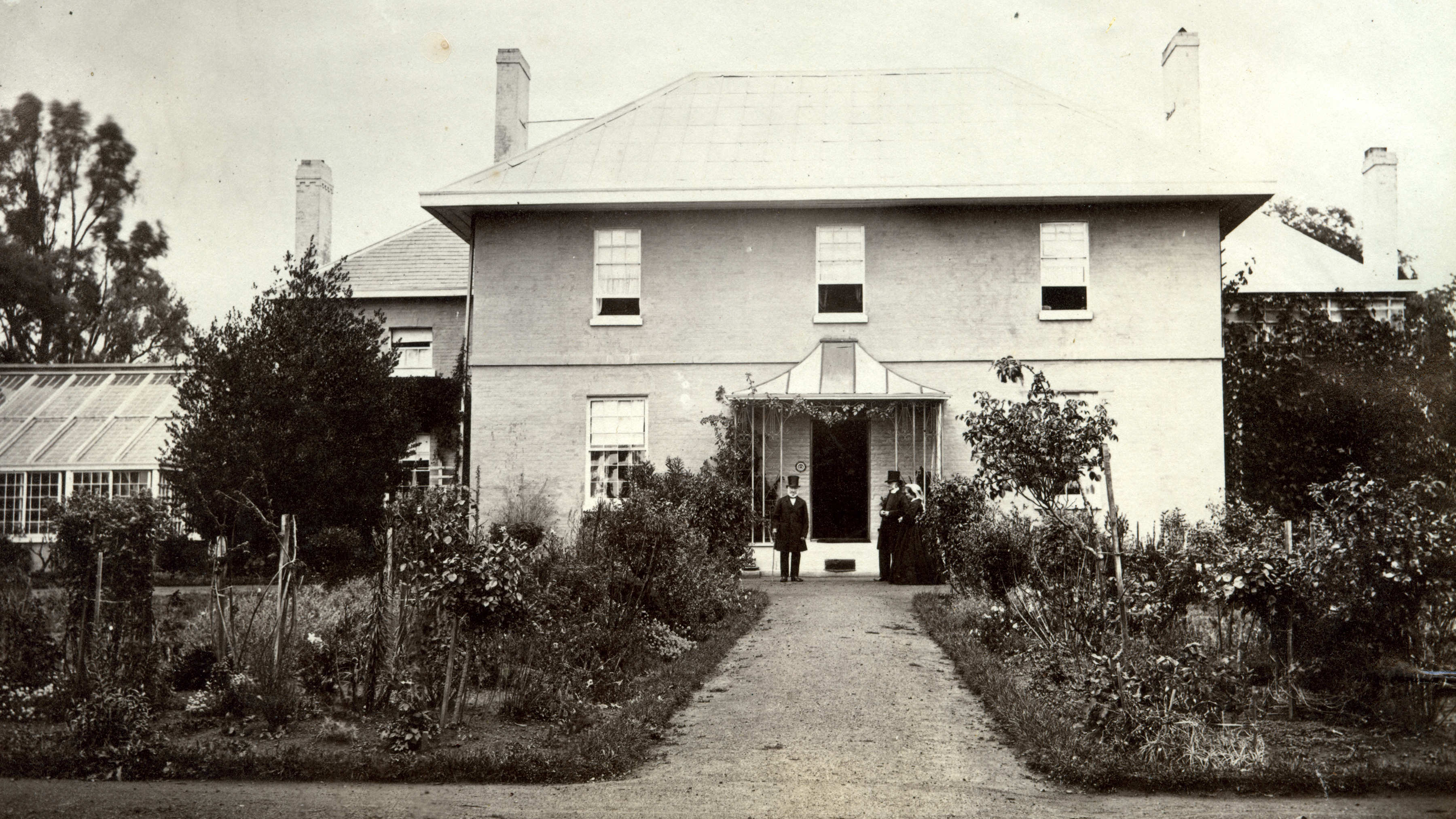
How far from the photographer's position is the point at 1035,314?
2002cm

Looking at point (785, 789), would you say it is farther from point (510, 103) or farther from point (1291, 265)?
point (1291, 265)

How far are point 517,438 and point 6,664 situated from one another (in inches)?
Result: 445

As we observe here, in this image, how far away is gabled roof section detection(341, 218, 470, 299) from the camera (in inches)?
1049

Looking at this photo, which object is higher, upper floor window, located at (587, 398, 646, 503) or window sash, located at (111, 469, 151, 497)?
upper floor window, located at (587, 398, 646, 503)

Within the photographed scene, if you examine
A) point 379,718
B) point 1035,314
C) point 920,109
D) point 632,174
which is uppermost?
point 920,109

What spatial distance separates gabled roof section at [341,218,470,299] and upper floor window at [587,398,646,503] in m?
7.27

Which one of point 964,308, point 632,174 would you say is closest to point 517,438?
point 632,174

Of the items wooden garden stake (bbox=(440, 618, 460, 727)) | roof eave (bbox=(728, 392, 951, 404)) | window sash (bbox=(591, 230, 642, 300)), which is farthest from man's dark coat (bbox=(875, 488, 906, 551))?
wooden garden stake (bbox=(440, 618, 460, 727))

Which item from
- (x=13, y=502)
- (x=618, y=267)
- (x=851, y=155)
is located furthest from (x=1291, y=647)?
(x=13, y=502)

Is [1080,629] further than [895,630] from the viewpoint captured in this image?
No

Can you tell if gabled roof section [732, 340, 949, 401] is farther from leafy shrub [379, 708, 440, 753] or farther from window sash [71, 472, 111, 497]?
window sash [71, 472, 111, 497]

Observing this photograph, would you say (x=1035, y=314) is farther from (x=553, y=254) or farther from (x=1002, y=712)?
(x=1002, y=712)

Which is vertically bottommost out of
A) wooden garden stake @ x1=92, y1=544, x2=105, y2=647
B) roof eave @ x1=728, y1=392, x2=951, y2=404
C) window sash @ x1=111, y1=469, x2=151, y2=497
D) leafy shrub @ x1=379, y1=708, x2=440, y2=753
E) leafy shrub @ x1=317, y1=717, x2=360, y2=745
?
leafy shrub @ x1=317, y1=717, x2=360, y2=745

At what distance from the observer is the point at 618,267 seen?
67.5 feet
